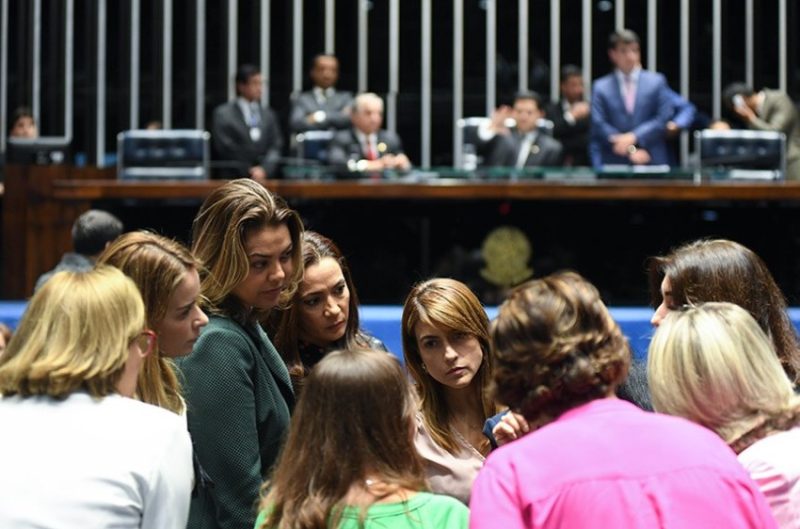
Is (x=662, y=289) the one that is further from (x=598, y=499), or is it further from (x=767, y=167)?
(x=767, y=167)

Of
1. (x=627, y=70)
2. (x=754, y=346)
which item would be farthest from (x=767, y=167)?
(x=754, y=346)

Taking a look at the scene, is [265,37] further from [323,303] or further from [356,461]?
[356,461]

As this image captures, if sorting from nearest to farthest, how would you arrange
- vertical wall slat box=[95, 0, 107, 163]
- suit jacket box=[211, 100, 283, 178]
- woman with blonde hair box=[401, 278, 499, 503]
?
woman with blonde hair box=[401, 278, 499, 503] → suit jacket box=[211, 100, 283, 178] → vertical wall slat box=[95, 0, 107, 163]

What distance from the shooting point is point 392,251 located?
8.60m

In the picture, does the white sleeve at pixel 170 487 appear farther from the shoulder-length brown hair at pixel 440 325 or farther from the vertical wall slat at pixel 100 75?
the vertical wall slat at pixel 100 75

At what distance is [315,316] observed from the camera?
334 cm

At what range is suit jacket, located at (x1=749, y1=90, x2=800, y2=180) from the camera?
1015 centimetres

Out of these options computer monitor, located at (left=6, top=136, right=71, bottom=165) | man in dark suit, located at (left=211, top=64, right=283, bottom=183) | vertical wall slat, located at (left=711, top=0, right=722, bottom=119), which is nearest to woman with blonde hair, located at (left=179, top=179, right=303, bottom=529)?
computer monitor, located at (left=6, top=136, right=71, bottom=165)

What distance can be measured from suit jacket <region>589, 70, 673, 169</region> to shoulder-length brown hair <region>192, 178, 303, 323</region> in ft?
22.2

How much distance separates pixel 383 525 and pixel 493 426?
845mm

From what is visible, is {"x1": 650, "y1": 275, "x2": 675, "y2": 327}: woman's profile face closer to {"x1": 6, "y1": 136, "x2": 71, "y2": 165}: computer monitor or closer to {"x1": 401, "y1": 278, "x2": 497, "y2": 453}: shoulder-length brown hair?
{"x1": 401, "y1": 278, "x2": 497, "y2": 453}: shoulder-length brown hair

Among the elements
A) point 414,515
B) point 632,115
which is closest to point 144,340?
point 414,515

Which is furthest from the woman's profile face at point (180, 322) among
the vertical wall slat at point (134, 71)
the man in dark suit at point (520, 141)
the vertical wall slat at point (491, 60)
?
the vertical wall slat at point (491, 60)

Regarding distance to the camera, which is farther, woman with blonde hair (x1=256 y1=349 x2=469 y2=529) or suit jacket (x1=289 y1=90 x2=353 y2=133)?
suit jacket (x1=289 y1=90 x2=353 y2=133)
